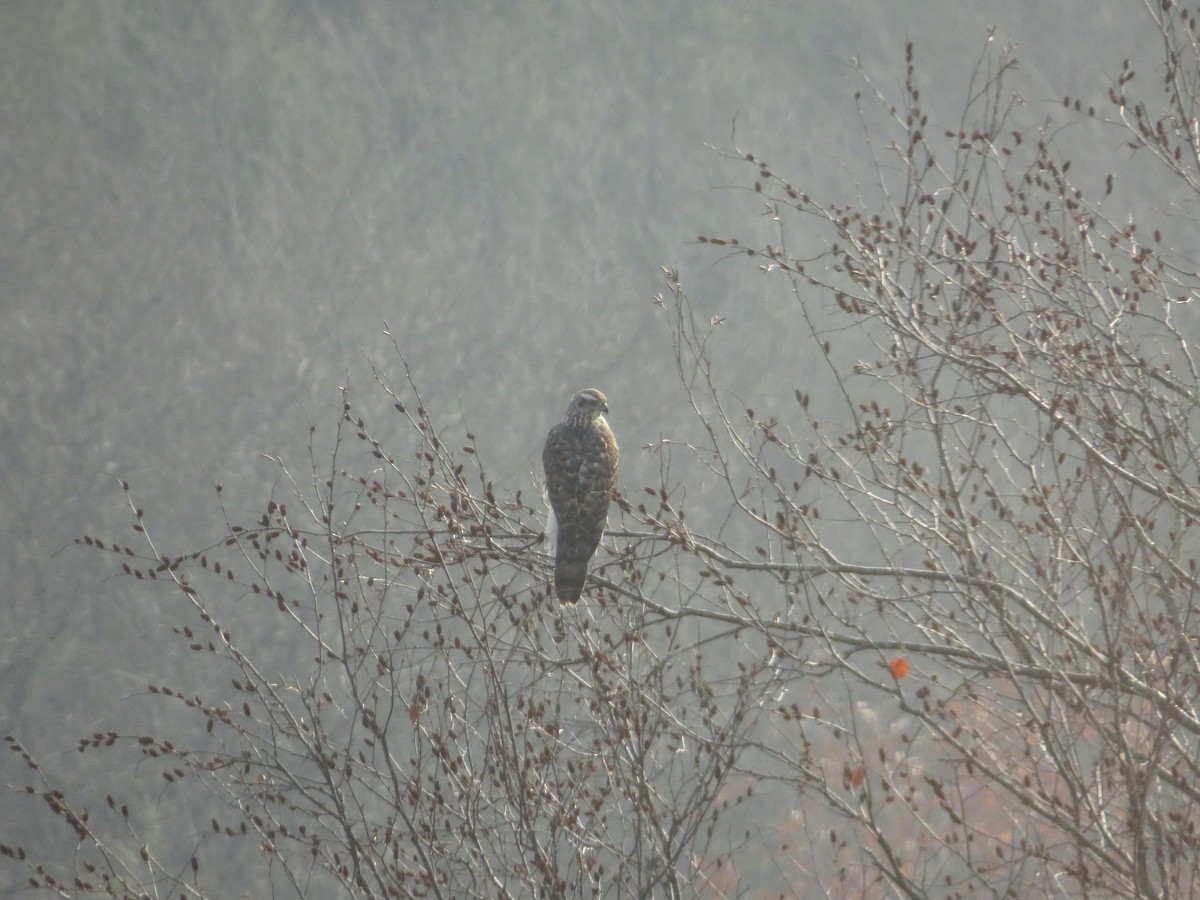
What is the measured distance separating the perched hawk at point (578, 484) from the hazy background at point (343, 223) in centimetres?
1036

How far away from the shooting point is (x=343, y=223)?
783 inches

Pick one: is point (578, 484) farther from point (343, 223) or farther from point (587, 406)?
point (343, 223)

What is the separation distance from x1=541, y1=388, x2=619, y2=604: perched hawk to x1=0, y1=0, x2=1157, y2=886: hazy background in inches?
408

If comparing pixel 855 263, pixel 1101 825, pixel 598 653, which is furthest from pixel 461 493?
pixel 1101 825

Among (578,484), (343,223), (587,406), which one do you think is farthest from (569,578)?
(343,223)

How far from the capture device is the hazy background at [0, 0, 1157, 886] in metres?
16.3

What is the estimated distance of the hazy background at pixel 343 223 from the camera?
16.3 meters

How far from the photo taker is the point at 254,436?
17.0 meters

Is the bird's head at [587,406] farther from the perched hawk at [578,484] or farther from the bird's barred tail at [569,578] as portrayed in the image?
the bird's barred tail at [569,578]

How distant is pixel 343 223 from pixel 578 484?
1476 centimetres

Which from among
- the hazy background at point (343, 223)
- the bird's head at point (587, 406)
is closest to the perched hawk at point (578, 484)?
the bird's head at point (587, 406)

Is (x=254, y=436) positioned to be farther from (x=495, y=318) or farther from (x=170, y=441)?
(x=495, y=318)

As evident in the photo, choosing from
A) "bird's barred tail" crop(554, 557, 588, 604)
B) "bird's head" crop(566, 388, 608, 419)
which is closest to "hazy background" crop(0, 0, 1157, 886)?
"bird's head" crop(566, 388, 608, 419)

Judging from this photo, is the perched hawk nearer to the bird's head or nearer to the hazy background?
the bird's head
